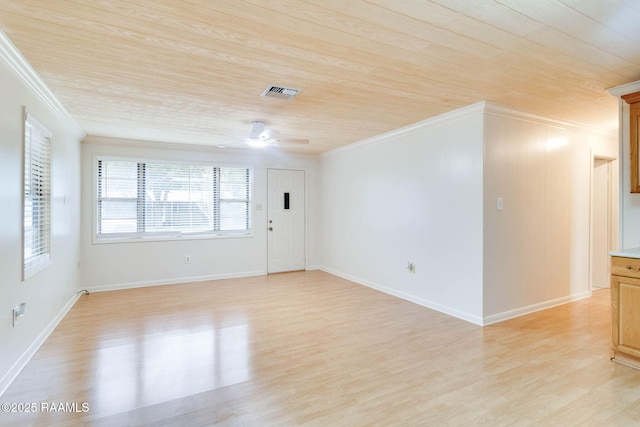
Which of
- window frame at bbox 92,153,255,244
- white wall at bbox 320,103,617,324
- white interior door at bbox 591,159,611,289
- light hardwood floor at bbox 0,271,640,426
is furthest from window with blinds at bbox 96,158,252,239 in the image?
white interior door at bbox 591,159,611,289

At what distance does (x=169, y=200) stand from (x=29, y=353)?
3.10 meters

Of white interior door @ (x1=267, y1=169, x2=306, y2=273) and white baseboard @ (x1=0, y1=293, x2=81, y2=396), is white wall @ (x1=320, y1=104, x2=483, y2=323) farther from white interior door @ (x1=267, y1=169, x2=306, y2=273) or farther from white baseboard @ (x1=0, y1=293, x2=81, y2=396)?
white baseboard @ (x1=0, y1=293, x2=81, y2=396)

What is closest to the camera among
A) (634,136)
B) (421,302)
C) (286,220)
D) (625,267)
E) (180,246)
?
(625,267)

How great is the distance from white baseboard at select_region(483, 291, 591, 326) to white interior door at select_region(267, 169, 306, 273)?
3730 millimetres

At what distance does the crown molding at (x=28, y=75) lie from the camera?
2102 mm

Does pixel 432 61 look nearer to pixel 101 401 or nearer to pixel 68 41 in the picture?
pixel 68 41

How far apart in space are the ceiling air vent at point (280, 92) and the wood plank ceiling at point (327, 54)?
74 mm

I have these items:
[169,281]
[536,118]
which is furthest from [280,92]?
[169,281]

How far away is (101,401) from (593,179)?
20.0 feet

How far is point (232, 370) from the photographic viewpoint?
2486 mm

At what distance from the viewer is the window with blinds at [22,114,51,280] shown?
8.84 feet

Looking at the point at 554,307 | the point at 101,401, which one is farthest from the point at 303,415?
the point at 554,307

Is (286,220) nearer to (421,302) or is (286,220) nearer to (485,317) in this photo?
(421,302)

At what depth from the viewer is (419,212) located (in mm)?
4203
